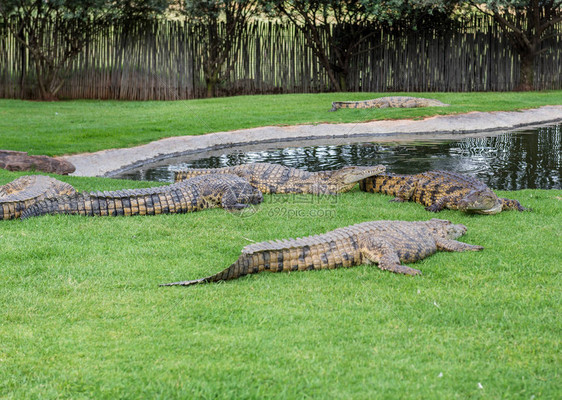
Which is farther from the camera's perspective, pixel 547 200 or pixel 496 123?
pixel 496 123

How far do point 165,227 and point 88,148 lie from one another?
5.41 meters

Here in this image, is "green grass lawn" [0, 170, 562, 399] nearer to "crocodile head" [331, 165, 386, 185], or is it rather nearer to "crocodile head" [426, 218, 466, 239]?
"crocodile head" [426, 218, 466, 239]

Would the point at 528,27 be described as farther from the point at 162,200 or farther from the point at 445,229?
the point at 162,200

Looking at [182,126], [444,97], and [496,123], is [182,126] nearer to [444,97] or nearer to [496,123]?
[496,123]

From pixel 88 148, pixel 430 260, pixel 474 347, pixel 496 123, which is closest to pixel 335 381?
pixel 474 347

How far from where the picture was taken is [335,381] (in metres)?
2.48

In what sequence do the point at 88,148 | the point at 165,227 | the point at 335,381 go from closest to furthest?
the point at 335,381
the point at 165,227
the point at 88,148

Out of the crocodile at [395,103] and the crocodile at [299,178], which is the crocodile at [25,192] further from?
the crocodile at [395,103]

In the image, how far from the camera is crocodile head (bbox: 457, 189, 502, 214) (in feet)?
18.0

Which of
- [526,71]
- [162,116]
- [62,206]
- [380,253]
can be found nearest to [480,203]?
[380,253]

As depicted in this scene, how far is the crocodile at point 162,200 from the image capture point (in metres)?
5.50

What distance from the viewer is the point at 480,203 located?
549 cm

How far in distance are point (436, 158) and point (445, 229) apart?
505 centimetres

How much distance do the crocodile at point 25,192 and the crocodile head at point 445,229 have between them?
12.2ft
